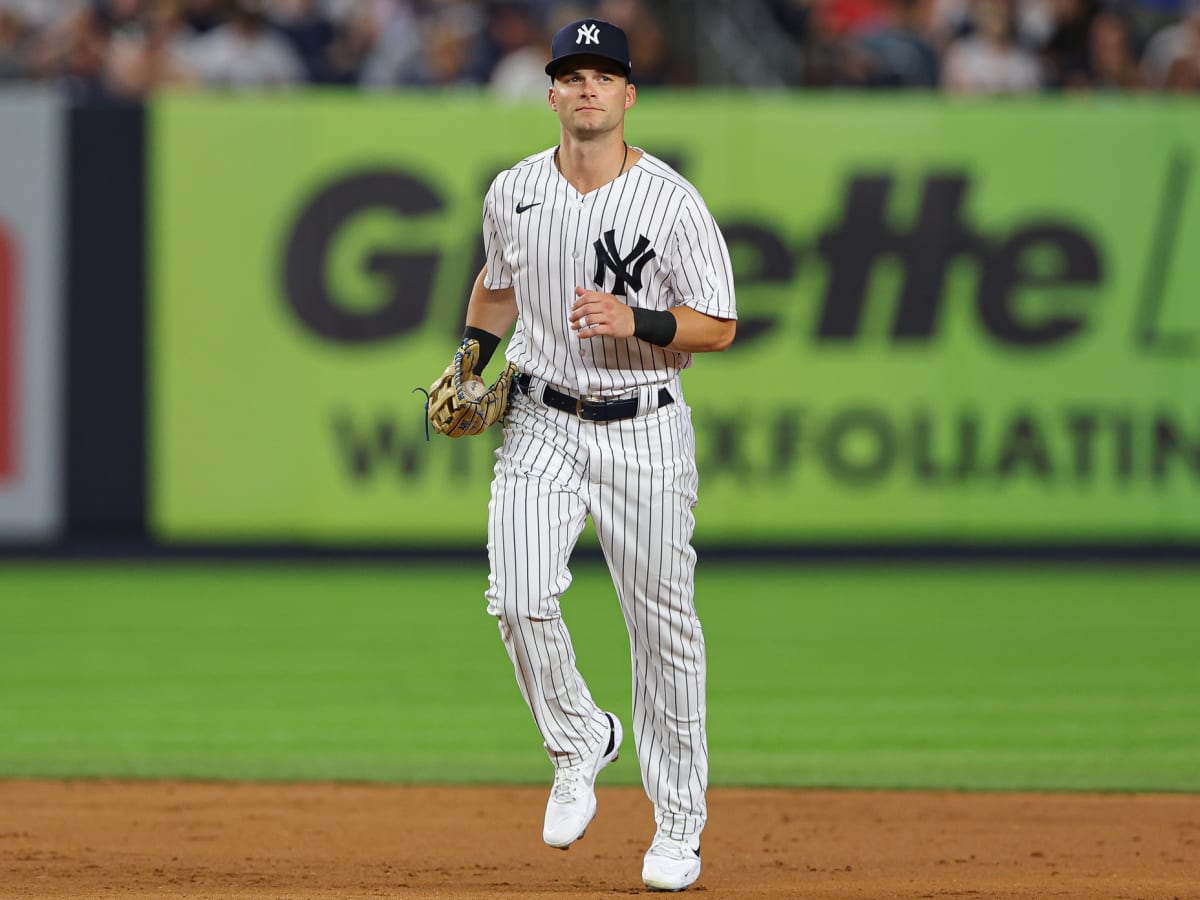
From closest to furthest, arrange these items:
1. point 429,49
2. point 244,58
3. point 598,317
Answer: point 598,317 < point 244,58 < point 429,49

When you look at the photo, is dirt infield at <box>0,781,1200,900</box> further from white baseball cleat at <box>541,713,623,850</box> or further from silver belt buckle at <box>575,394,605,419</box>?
silver belt buckle at <box>575,394,605,419</box>

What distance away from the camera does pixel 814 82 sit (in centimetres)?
1373

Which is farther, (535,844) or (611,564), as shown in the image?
(535,844)

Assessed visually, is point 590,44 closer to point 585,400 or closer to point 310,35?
point 585,400

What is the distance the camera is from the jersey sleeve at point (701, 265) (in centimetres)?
494

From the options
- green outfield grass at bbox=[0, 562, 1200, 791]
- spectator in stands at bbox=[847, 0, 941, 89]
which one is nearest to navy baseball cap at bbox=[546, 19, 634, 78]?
green outfield grass at bbox=[0, 562, 1200, 791]

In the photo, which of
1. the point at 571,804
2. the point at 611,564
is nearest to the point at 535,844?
the point at 571,804

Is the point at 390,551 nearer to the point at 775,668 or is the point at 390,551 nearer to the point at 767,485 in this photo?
the point at 767,485

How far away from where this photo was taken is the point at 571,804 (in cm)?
504

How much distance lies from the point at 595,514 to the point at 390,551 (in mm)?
7889

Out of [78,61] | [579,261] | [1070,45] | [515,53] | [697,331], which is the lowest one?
[697,331]

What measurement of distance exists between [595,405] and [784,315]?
25.7ft

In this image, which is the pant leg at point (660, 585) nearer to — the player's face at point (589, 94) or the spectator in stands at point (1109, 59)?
the player's face at point (589, 94)

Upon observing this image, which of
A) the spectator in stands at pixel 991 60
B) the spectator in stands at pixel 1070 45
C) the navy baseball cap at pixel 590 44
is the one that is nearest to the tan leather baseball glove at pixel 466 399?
the navy baseball cap at pixel 590 44
